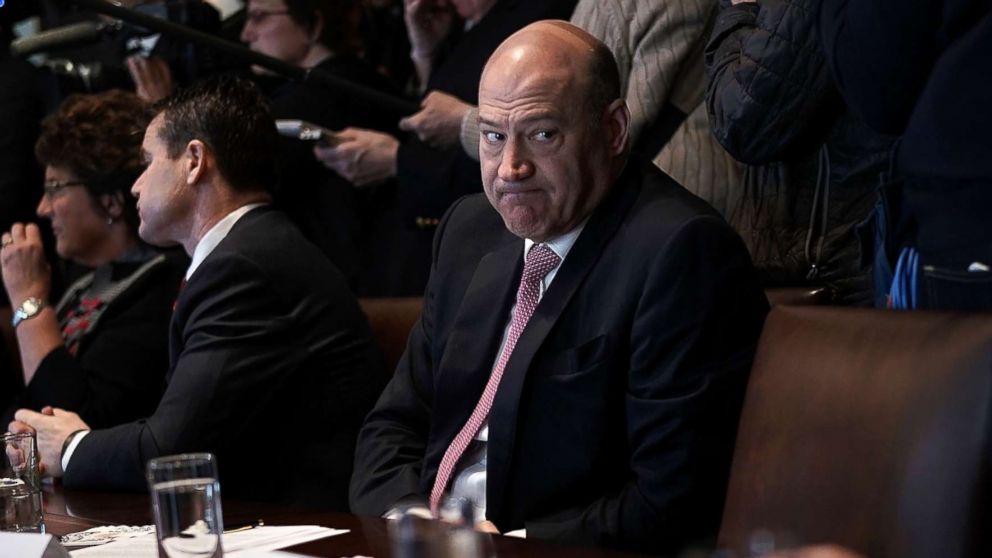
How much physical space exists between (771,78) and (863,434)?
→ 36.5 inches

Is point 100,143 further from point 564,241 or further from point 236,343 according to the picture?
point 564,241

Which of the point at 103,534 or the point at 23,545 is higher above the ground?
the point at 23,545

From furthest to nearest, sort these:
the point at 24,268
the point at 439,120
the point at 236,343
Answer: the point at 24,268, the point at 439,120, the point at 236,343

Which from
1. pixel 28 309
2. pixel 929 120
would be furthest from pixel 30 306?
pixel 929 120

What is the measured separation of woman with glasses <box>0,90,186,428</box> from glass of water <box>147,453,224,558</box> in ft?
6.21

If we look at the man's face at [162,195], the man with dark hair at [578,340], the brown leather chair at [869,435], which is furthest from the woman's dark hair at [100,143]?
the brown leather chair at [869,435]

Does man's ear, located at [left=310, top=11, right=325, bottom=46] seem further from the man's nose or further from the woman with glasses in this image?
the man's nose

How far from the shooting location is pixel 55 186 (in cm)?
376

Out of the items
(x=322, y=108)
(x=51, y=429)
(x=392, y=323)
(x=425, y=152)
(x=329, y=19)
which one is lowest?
(x=51, y=429)

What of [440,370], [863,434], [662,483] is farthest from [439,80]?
[863,434]

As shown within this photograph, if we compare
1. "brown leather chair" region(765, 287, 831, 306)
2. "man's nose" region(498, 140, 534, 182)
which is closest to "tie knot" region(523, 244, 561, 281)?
"man's nose" region(498, 140, 534, 182)

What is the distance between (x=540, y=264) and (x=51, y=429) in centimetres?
118

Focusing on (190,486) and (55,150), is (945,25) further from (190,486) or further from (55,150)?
(55,150)

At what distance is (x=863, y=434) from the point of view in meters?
1.52
